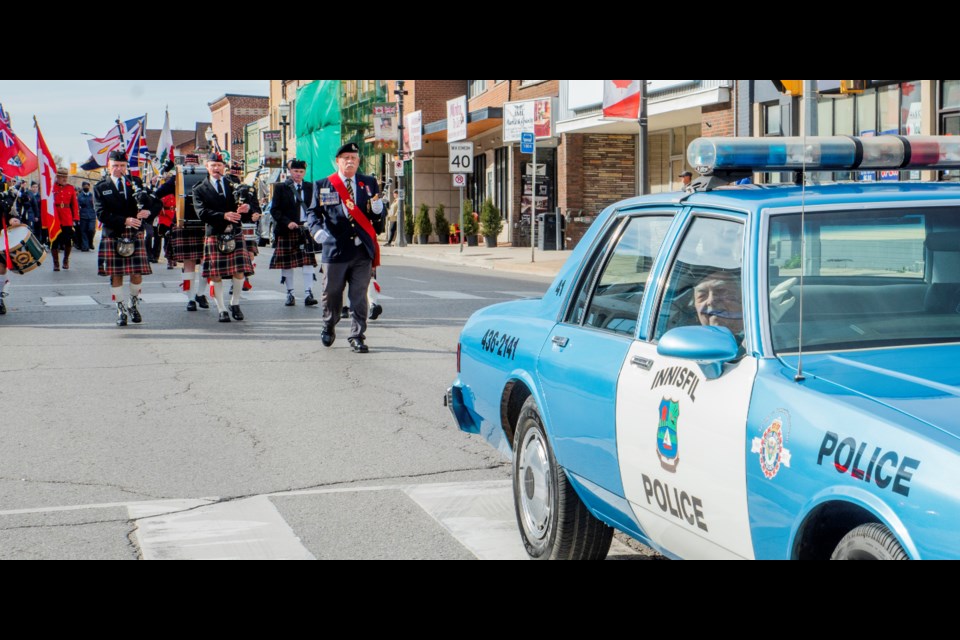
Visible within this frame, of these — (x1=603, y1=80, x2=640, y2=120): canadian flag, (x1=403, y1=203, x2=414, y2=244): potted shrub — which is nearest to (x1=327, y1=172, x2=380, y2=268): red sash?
(x1=603, y1=80, x2=640, y2=120): canadian flag

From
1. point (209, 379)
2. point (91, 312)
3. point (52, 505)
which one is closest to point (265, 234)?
point (91, 312)

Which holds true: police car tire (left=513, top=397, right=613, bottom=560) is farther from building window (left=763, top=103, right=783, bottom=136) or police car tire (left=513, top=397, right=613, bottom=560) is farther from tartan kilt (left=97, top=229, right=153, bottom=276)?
building window (left=763, top=103, right=783, bottom=136)

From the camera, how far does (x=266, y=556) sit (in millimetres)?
5512

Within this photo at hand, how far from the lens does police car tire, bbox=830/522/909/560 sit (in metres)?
3.07

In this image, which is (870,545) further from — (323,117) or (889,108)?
(323,117)

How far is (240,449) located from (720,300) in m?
4.49

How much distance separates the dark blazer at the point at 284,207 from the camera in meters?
17.9

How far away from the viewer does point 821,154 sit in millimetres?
4695

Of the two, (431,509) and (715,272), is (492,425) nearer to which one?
(431,509)

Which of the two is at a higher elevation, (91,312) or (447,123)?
(447,123)

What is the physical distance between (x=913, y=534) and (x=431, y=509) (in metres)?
3.68

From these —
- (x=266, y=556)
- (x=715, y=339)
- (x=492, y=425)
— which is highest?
(x=715, y=339)

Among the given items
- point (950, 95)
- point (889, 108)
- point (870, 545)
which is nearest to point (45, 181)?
point (889, 108)
